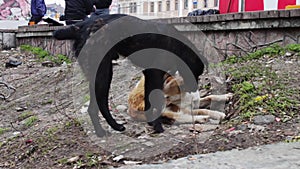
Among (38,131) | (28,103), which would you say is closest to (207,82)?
(38,131)

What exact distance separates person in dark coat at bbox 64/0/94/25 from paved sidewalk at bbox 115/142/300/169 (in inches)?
249

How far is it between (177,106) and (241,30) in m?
2.81

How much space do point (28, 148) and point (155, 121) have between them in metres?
1.27

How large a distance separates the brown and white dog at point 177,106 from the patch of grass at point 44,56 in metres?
5.09

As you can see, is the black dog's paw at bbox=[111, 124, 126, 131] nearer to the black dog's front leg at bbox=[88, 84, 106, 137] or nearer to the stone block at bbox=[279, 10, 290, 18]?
the black dog's front leg at bbox=[88, 84, 106, 137]

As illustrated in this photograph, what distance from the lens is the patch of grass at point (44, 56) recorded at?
31.6ft

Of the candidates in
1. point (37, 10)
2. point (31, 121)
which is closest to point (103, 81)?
point (31, 121)

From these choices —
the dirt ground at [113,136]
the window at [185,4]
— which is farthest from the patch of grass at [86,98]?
the window at [185,4]

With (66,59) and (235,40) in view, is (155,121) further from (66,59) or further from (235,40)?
(66,59)

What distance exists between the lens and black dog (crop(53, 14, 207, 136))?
152 inches

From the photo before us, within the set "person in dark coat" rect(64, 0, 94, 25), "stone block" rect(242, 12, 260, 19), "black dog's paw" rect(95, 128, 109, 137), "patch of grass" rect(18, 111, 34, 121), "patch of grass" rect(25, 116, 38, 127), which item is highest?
"person in dark coat" rect(64, 0, 94, 25)

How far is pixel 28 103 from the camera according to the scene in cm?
640

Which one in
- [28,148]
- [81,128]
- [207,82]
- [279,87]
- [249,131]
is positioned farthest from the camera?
[207,82]

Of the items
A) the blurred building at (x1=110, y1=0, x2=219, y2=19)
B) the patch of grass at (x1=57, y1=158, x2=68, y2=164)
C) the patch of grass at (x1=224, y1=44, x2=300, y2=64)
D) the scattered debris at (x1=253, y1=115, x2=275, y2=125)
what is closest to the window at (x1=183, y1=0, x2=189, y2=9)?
the blurred building at (x1=110, y1=0, x2=219, y2=19)
